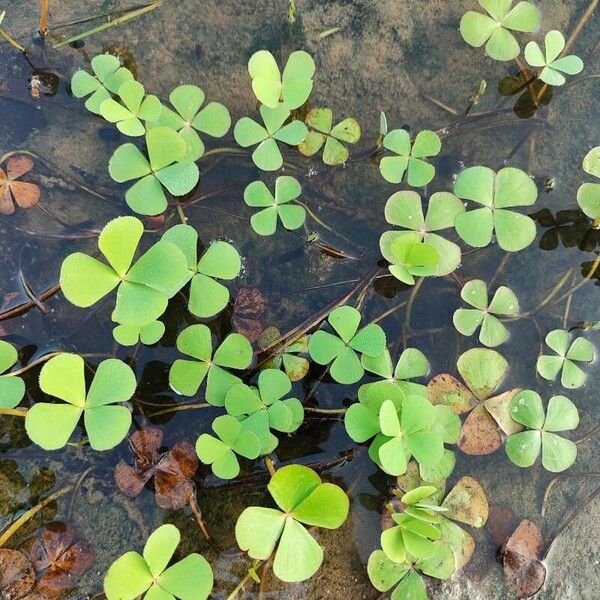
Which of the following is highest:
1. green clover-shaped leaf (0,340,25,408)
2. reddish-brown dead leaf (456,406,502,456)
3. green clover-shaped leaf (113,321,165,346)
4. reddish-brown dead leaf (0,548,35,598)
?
reddish-brown dead leaf (456,406,502,456)

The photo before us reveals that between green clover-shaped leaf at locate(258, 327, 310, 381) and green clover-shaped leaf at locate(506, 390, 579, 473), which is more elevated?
green clover-shaped leaf at locate(506, 390, 579, 473)

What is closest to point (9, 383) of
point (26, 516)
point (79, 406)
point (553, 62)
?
point (79, 406)

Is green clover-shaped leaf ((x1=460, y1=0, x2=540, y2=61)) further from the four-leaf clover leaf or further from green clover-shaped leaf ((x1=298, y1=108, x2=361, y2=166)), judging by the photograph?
the four-leaf clover leaf

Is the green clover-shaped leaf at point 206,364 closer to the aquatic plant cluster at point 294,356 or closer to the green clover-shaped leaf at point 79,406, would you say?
the aquatic plant cluster at point 294,356

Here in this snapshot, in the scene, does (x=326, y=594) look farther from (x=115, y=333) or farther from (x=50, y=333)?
(x=50, y=333)

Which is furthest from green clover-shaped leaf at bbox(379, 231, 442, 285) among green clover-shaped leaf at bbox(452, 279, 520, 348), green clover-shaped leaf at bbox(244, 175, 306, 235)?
green clover-shaped leaf at bbox(244, 175, 306, 235)

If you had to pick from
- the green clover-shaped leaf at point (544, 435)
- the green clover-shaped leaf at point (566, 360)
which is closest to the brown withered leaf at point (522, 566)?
the green clover-shaped leaf at point (544, 435)

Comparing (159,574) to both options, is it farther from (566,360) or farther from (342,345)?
(566,360)
